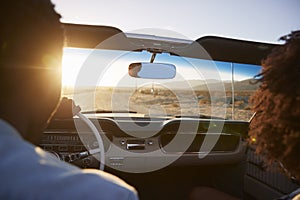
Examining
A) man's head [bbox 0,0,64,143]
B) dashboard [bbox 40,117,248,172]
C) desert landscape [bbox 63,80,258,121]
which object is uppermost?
man's head [bbox 0,0,64,143]

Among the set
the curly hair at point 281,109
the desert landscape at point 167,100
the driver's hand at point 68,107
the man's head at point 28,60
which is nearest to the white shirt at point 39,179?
the man's head at point 28,60

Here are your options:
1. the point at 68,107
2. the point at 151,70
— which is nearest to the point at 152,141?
the point at 151,70

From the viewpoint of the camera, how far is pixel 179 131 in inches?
177

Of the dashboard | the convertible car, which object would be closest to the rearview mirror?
the convertible car

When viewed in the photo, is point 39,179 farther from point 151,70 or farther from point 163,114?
point 163,114

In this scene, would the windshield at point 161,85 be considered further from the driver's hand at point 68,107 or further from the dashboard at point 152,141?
the driver's hand at point 68,107

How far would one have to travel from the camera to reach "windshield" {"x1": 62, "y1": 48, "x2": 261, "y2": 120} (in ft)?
11.0

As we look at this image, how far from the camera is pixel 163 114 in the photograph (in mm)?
4523

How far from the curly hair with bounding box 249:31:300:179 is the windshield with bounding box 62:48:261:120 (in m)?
1.54

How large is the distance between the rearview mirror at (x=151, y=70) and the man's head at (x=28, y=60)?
230 cm

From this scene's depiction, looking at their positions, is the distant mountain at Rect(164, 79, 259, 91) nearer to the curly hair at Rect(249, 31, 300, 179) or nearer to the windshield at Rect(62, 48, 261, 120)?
the windshield at Rect(62, 48, 261, 120)

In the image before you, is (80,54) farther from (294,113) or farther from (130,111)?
(294,113)

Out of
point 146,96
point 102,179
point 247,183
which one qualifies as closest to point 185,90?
point 146,96

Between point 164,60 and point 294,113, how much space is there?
2.24 meters
